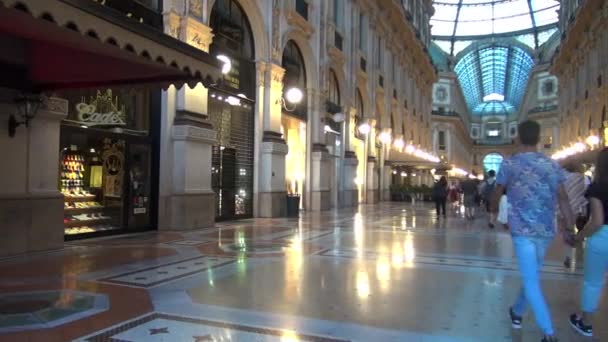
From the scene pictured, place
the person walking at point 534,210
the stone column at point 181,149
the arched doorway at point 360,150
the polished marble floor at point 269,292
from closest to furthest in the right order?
the person walking at point 534,210, the polished marble floor at point 269,292, the stone column at point 181,149, the arched doorway at point 360,150

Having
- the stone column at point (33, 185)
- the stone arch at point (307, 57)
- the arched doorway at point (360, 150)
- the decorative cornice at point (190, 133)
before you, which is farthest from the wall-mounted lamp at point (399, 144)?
the stone column at point (33, 185)

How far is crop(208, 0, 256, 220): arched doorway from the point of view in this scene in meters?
14.8

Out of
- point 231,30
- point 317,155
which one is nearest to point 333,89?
point 317,155

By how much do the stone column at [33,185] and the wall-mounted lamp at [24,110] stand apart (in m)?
0.10

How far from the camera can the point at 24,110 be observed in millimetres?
8195

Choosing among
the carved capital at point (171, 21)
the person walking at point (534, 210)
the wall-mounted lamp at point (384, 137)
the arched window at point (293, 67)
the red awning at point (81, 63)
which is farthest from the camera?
the wall-mounted lamp at point (384, 137)

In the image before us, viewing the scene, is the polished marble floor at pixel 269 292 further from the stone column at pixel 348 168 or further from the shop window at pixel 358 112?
the shop window at pixel 358 112

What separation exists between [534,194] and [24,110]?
764 cm

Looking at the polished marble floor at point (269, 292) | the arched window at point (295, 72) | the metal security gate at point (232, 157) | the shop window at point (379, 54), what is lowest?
the polished marble floor at point (269, 292)

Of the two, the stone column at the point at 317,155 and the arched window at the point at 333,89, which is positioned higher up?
the arched window at the point at 333,89

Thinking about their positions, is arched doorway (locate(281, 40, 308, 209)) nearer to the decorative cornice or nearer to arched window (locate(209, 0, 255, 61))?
arched window (locate(209, 0, 255, 61))

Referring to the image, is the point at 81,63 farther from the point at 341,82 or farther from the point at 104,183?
the point at 341,82

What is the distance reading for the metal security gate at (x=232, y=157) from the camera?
14812 mm

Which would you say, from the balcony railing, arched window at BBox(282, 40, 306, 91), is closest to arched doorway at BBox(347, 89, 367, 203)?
arched window at BBox(282, 40, 306, 91)
